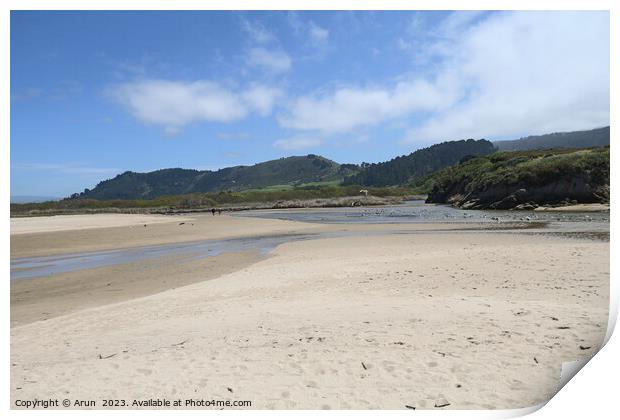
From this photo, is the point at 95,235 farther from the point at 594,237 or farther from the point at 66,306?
the point at 594,237

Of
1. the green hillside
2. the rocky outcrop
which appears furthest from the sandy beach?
the rocky outcrop

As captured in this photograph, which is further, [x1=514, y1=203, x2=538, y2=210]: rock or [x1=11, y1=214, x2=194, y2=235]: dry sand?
[x1=514, y1=203, x2=538, y2=210]: rock

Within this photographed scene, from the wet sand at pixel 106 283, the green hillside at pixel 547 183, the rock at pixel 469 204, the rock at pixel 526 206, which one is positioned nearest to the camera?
the wet sand at pixel 106 283

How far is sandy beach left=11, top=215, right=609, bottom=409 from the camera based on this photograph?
208 inches

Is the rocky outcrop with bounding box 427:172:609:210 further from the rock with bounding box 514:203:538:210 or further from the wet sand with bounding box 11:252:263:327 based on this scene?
the wet sand with bounding box 11:252:263:327

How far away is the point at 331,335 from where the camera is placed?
22.6 ft

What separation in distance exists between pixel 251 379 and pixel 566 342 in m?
4.96

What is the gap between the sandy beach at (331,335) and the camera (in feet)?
17.4

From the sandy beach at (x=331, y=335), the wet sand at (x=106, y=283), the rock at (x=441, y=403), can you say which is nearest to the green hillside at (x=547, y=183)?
the sandy beach at (x=331, y=335)

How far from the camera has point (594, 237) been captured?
810 inches

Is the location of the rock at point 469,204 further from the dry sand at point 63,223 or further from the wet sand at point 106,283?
the wet sand at point 106,283

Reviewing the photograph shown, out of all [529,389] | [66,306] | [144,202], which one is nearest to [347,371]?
[529,389]

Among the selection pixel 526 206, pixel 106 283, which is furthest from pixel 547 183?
pixel 106 283

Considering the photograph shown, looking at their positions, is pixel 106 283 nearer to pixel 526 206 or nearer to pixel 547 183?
pixel 526 206
